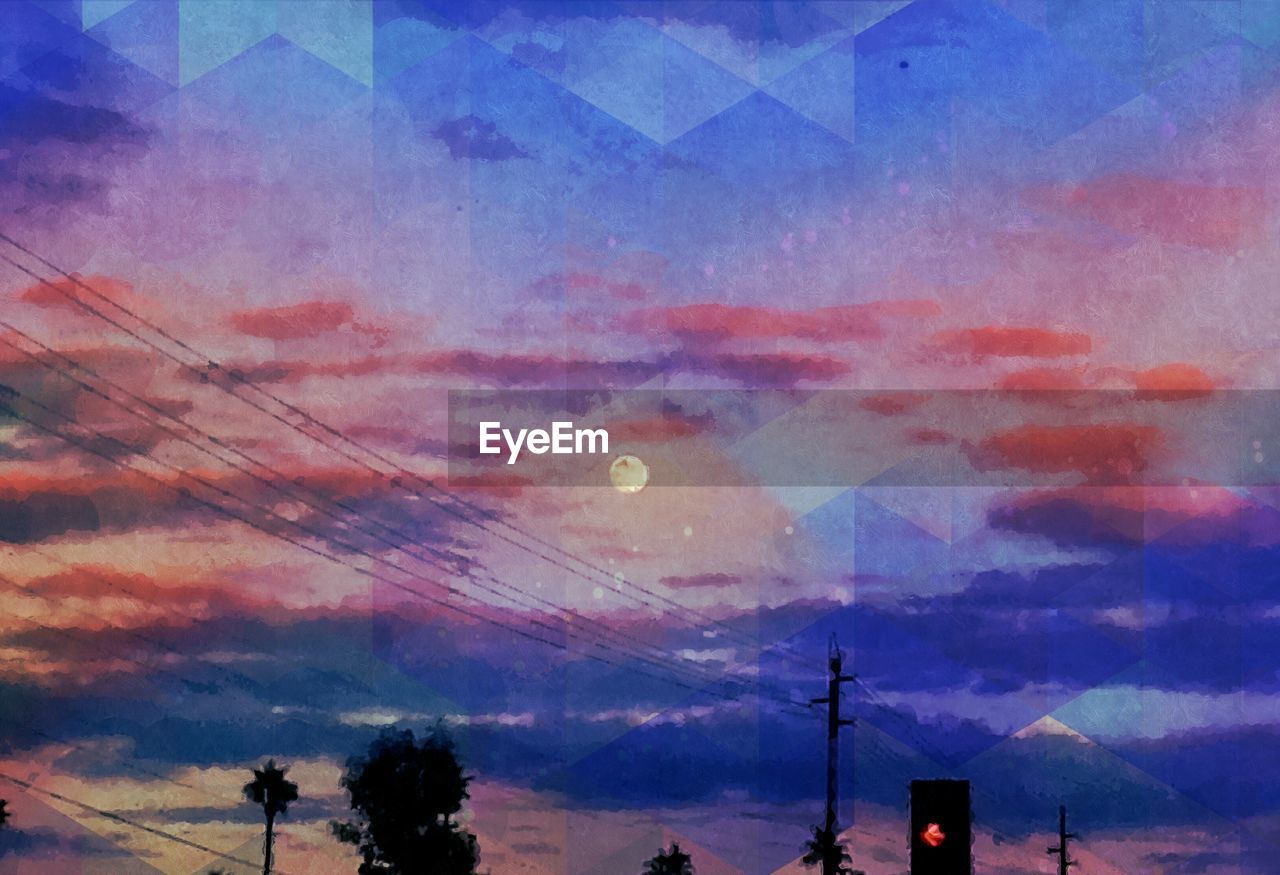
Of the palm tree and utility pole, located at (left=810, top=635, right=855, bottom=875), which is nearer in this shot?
utility pole, located at (left=810, top=635, right=855, bottom=875)

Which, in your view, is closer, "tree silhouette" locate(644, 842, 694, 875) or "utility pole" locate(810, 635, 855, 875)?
"utility pole" locate(810, 635, 855, 875)

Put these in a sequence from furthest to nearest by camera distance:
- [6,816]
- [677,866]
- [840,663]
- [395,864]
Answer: [677,866]
[395,864]
[6,816]
[840,663]

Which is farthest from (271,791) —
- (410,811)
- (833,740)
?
(833,740)

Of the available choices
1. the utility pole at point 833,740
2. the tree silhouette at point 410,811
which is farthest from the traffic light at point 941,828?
the tree silhouette at point 410,811

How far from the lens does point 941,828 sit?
18688mm

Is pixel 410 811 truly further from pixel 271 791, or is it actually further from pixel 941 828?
pixel 941 828

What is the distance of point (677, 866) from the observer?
13350 cm

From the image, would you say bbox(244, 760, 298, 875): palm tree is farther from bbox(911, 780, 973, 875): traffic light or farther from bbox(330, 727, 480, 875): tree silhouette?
bbox(911, 780, 973, 875): traffic light

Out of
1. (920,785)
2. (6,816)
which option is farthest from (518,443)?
(6,816)

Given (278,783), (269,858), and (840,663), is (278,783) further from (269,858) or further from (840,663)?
(840,663)

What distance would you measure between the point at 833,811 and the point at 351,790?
46505 millimetres

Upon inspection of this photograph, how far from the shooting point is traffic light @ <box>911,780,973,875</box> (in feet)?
61.1

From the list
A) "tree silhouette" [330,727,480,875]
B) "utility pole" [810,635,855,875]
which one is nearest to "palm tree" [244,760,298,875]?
"tree silhouette" [330,727,480,875]

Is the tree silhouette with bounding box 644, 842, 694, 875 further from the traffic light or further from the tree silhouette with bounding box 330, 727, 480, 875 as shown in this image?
the traffic light
